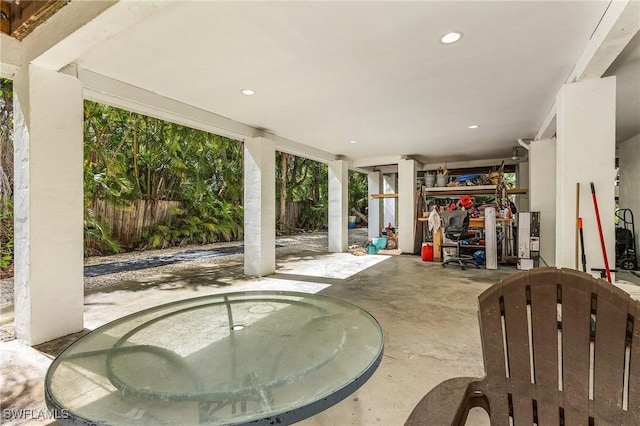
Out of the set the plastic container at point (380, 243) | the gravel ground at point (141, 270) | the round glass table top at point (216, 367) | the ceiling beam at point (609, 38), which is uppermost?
the ceiling beam at point (609, 38)

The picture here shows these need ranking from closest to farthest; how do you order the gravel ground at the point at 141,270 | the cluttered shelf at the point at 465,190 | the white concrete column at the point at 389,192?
the gravel ground at the point at 141,270 < the cluttered shelf at the point at 465,190 < the white concrete column at the point at 389,192

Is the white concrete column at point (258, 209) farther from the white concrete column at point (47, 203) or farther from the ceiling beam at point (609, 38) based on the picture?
the ceiling beam at point (609, 38)

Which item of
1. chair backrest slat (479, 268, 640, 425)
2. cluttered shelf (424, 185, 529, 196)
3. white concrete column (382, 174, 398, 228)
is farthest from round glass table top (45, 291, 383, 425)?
white concrete column (382, 174, 398, 228)

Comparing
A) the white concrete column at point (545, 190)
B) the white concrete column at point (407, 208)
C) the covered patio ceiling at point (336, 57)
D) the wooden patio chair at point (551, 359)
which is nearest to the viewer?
the wooden patio chair at point (551, 359)

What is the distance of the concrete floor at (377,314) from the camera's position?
1.86 m

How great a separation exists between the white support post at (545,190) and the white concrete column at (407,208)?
9.23 ft

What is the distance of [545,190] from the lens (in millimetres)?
5855

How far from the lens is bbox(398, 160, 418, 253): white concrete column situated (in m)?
8.21

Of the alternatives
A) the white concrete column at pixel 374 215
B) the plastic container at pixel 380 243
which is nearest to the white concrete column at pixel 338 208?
the plastic container at pixel 380 243

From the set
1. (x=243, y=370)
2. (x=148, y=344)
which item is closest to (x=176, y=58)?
(x=148, y=344)

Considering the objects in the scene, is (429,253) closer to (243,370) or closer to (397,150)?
(397,150)

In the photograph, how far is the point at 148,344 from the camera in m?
1.34

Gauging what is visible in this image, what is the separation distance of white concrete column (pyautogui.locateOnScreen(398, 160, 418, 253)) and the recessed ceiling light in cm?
564

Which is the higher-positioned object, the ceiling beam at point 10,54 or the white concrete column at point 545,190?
the ceiling beam at point 10,54
